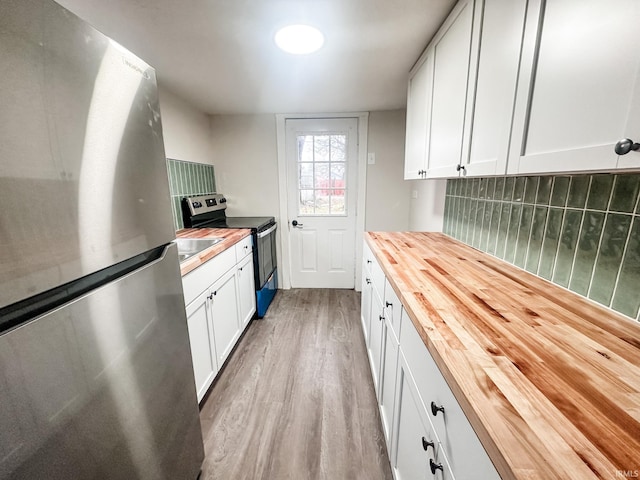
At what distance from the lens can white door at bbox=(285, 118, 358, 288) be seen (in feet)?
9.57

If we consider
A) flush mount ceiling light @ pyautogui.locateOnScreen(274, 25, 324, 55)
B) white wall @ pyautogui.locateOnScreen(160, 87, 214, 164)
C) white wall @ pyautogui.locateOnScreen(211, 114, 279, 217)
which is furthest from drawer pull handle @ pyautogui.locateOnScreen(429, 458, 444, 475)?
white wall @ pyautogui.locateOnScreen(211, 114, 279, 217)

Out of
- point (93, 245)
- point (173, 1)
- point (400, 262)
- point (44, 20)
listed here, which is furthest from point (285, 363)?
point (173, 1)

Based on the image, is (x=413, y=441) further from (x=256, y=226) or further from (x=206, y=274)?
(x=256, y=226)

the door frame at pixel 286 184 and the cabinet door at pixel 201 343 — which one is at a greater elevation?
the door frame at pixel 286 184

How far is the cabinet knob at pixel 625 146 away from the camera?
1.65 feet

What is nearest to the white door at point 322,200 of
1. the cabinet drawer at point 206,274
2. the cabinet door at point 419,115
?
the cabinet door at point 419,115

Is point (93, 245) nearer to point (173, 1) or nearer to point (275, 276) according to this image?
point (173, 1)

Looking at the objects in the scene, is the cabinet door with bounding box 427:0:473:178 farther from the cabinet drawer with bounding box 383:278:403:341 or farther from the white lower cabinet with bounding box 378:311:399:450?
the white lower cabinet with bounding box 378:311:399:450

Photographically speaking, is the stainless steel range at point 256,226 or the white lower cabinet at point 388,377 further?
the stainless steel range at point 256,226

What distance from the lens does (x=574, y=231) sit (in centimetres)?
94

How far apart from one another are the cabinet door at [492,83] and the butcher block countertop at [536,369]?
0.47 metres

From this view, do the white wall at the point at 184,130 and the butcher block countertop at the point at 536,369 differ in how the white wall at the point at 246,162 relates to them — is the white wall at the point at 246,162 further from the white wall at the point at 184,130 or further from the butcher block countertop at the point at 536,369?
the butcher block countertop at the point at 536,369

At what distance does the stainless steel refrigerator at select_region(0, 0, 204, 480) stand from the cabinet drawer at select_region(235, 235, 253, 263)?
47.6 inches

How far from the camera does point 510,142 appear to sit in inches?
33.6
